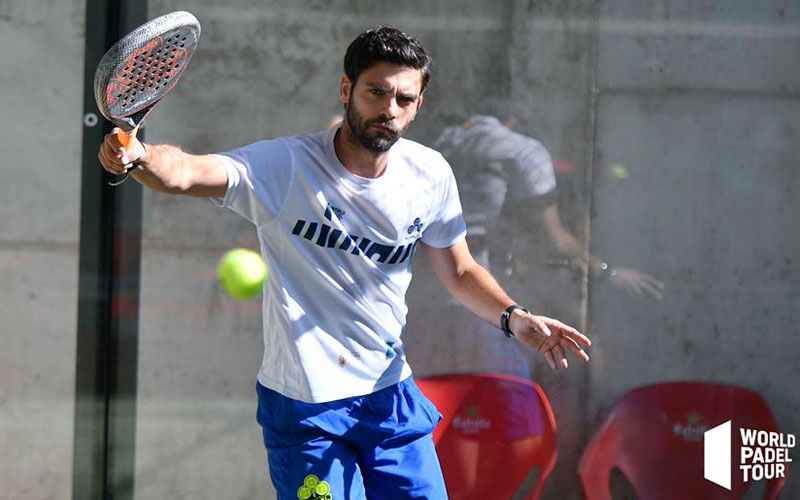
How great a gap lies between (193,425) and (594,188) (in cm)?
212

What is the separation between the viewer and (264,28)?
4863 mm

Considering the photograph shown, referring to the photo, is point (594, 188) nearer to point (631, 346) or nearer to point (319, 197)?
point (631, 346)

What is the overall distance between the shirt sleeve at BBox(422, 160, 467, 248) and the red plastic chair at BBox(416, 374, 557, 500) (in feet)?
4.32

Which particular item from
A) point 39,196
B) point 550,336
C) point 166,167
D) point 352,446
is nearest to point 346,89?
point 166,167

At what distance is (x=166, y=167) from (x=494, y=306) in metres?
1.25

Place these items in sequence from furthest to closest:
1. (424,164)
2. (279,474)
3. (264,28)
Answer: (264,28) < (424,164) < (279,474)

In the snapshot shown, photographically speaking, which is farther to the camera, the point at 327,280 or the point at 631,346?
the point at 631,346

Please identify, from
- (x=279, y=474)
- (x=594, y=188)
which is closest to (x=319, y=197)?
(x=279, y=474)

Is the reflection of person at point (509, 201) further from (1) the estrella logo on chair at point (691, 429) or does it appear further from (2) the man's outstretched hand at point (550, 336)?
(2) the man's outstretched hand at point (550, 336)

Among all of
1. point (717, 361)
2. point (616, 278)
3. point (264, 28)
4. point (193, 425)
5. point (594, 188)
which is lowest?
point (193, 425)

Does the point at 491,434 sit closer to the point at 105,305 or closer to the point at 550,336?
the point at 550,336

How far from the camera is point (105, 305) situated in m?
4.89

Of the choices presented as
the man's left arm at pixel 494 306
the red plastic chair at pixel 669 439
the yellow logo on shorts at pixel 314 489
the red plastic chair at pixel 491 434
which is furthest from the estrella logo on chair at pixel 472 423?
the yellow logo on shorts at pixel 314 489

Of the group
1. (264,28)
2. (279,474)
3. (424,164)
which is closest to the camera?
(279,474)
